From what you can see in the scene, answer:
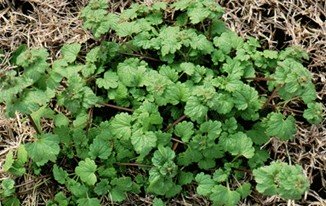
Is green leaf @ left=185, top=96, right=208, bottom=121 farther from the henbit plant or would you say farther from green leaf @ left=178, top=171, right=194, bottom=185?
green leaf @ left=178, top=171, right=194, bottom=185

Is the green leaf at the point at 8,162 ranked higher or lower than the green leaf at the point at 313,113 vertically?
lower

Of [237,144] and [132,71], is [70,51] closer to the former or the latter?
[132,71]

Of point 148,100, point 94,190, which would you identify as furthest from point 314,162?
point 94,190

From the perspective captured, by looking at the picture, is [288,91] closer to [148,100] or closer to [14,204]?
[148,100]

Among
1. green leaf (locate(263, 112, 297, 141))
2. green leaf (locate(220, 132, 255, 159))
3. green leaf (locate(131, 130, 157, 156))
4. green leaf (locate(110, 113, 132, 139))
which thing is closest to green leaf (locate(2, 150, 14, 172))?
green leaf (locate(110, 113, 132, 139))

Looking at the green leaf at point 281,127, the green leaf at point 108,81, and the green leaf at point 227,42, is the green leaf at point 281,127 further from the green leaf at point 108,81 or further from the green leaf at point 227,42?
the green leaf at point 108,81

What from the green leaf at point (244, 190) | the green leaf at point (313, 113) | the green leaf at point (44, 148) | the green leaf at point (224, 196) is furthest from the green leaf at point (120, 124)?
the green leaf at point (313, 113)
